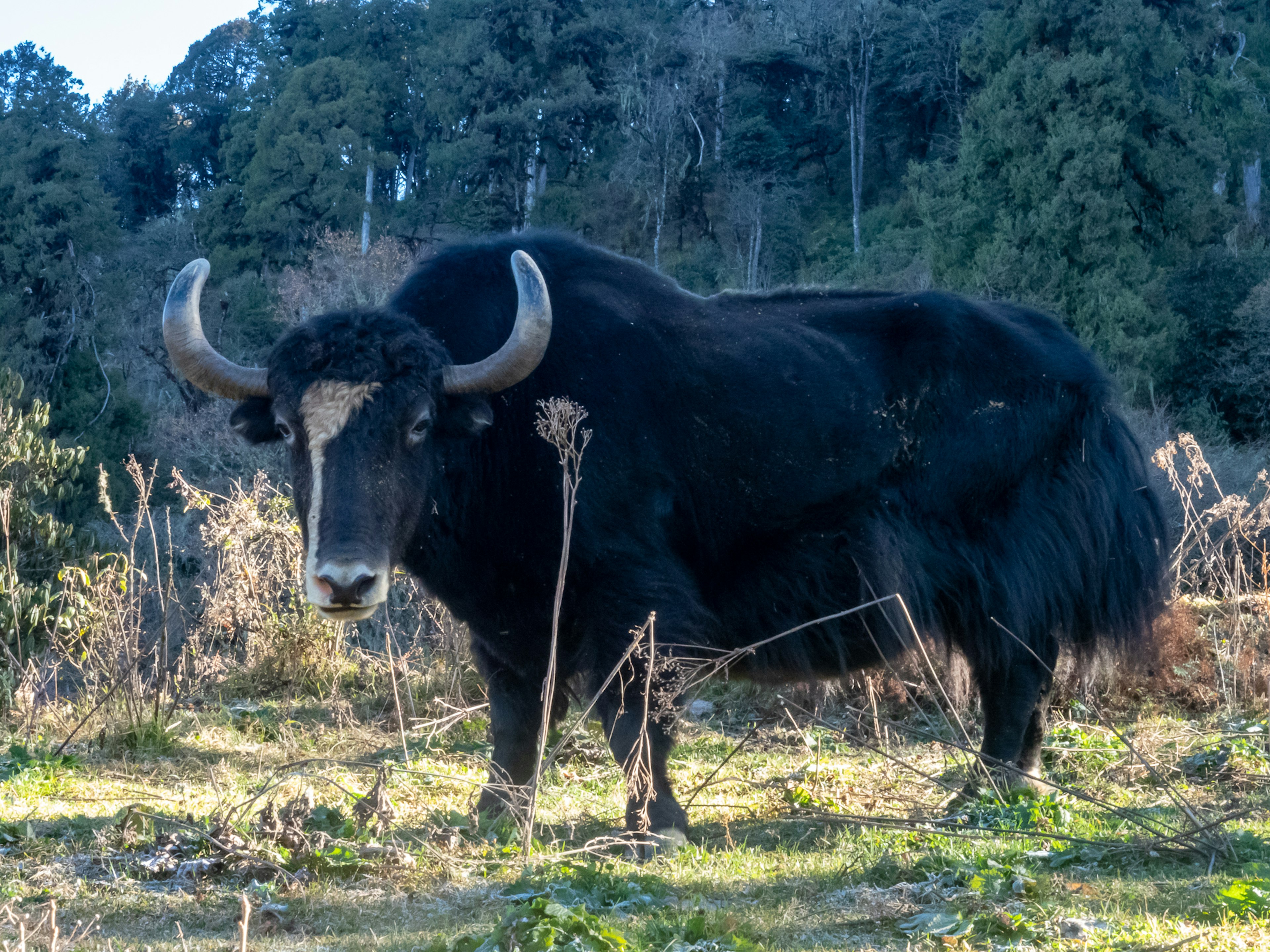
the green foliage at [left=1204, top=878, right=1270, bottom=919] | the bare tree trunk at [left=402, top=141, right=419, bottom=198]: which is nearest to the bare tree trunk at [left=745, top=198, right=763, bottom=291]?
the bare tree trunk at [left=402, top=141, right=419, bottom=198]

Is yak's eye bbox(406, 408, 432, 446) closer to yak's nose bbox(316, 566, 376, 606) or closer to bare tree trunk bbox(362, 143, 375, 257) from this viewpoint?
yak's nose bbox(316, 566, 376, 606)

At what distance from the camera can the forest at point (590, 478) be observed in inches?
157

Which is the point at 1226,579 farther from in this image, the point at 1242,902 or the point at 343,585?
the point at 343,585

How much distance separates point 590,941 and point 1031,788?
9.47 ft

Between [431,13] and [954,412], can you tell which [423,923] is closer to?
[954,412]

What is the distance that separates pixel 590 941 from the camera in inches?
120

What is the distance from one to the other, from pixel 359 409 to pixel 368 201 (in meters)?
38.4

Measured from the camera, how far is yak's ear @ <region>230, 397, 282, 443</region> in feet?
15.6

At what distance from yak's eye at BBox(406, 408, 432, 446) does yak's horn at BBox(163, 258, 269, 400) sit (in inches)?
25.9

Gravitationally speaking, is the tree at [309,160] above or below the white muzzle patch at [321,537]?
above

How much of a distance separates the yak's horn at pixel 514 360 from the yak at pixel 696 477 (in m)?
0.01

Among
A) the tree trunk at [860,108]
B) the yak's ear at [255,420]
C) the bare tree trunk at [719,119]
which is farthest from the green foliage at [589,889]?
the bare tree trunk at [719,119]

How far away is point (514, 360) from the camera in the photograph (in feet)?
15.2

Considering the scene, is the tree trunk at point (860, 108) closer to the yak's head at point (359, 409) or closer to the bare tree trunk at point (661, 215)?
the bare tree trunk at point (661, 215)
